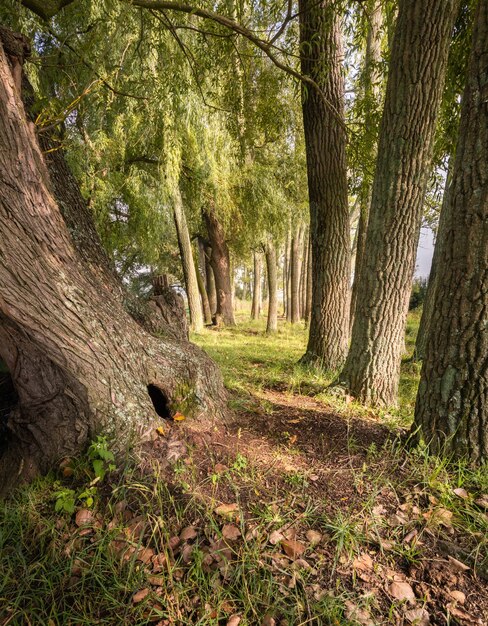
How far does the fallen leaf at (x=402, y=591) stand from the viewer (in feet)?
4.54

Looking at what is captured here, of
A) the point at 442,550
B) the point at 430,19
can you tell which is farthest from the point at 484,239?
the point at 430,19

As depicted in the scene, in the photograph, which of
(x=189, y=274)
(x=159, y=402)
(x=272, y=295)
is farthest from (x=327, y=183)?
(x=272, y=295)

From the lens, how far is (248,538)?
1.59 metres

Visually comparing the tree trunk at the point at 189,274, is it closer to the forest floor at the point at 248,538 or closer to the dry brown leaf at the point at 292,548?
the forest floor at the point at 248,538

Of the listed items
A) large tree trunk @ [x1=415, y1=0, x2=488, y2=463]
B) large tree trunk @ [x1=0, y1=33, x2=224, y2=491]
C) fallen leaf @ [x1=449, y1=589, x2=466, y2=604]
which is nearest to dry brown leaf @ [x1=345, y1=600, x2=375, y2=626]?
fallen leaf @ [x1=449, y1=589, x2=466, y2=604]

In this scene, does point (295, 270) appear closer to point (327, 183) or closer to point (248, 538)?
point (327, 183)

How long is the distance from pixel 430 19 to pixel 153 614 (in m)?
4.44

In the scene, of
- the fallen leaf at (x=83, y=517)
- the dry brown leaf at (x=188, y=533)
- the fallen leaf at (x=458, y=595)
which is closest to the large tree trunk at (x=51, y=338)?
the fallen leaf at (x=83, y=517)

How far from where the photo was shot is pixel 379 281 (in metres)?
3.20

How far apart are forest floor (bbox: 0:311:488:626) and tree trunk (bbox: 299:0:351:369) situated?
91.4 inches

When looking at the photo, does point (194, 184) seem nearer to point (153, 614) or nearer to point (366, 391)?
point (366, 391)

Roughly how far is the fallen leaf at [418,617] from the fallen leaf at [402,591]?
0.15 ft

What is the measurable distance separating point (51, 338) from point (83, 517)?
964mm

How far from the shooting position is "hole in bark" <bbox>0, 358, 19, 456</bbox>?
234 cm
